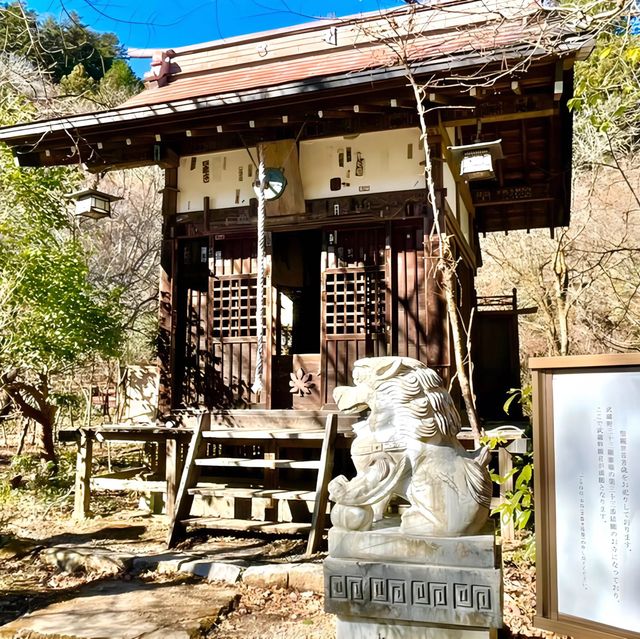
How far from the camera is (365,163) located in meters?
8.03

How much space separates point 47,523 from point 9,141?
5466 millimetres

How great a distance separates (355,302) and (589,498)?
4.77 meters

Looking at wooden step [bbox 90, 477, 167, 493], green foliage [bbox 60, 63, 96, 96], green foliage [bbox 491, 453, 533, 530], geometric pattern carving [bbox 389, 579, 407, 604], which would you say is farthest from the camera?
green foliage [bbox 60, 63, 96, 96]

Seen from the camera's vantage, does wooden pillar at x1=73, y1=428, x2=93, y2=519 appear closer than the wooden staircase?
No

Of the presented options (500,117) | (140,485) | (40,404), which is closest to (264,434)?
(140,485)

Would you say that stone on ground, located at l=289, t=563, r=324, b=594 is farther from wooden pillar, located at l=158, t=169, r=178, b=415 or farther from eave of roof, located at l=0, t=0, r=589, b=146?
eave of roof, located at l=0, t=0, r=589, b=146

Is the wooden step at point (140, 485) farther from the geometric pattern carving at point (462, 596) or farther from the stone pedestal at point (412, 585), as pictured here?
the geometric pattern carving at point (462, 596)

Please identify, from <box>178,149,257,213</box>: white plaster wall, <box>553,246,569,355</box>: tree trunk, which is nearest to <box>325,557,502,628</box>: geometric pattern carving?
<box>178,149,257,213</box>: white plaster wall

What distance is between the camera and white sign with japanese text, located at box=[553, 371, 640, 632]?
3.15 meters

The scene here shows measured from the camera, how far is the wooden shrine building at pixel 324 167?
6.99 meters

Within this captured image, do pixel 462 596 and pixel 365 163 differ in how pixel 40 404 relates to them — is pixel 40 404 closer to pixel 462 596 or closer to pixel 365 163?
pixel 365 163

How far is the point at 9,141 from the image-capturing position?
8.37 metres

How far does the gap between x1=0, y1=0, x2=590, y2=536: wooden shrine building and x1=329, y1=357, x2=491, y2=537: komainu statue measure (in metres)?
3.83

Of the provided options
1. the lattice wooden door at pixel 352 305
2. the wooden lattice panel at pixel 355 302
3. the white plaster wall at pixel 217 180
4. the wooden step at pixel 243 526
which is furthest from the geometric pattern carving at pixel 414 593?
the white plaster wall at pixel 217 180
